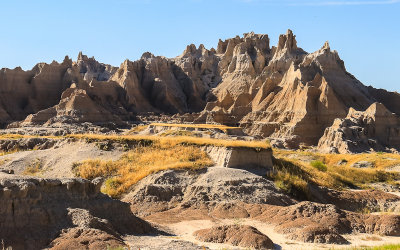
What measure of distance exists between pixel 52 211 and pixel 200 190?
952 cm

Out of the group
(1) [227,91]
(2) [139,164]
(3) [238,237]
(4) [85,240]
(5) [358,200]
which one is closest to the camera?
(4) [85,240]

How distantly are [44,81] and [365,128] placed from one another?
5649cm

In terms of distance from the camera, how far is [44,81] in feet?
305

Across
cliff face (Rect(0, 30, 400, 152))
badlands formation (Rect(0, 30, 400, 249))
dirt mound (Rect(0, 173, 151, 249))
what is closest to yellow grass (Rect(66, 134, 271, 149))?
badlands formation (Rect(0, 30, 400, 249))

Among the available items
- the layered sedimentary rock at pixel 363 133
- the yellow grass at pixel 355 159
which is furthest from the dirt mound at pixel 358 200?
the layered sedimentary rock at pixel 363 133

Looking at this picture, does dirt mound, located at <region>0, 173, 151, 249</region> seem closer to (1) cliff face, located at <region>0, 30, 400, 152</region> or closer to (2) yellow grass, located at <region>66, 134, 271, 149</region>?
(2) yellow grass, located at <region>66, 134, 271, 149</region>

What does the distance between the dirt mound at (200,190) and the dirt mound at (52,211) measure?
4.81 m

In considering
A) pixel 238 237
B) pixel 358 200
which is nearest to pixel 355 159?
pixel 358 200

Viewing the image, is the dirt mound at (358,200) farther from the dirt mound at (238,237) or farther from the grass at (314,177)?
the dirt mound at (238,237)

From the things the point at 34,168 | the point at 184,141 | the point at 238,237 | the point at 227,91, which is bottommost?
the point at 238,237

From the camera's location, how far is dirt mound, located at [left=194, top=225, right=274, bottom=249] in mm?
16031

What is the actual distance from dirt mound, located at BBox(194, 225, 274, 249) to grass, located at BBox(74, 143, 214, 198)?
8.52 meters

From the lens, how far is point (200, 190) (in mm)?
24266

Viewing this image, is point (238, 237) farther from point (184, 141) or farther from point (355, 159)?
point (355, 159)
